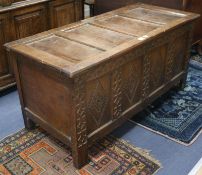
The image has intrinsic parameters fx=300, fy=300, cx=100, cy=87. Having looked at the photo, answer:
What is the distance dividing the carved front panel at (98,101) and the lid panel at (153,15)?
0.79 m

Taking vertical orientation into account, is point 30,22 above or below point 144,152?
above

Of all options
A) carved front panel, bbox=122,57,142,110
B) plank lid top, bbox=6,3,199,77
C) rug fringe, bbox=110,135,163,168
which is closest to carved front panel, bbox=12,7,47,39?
plank lid top, bbox=6,3,199,77

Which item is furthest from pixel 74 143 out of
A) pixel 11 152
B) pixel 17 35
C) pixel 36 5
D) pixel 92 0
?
pixel 92 0

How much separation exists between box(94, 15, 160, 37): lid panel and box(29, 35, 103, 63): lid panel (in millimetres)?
387

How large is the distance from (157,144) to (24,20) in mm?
1467

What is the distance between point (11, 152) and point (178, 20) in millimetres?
1523

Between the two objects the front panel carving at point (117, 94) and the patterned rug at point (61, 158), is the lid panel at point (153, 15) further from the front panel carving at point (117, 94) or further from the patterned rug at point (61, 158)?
the patterned rug at point (61, 158)

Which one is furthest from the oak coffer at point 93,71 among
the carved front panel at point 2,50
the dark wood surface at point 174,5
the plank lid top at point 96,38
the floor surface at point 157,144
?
the carved front panel at point 2,50

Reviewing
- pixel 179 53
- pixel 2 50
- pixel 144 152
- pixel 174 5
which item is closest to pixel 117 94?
pixel 144 152

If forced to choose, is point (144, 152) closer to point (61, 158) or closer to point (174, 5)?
point (61, 158)

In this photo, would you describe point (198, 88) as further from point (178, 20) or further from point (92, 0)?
point (92, 0)

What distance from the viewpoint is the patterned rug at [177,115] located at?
7.07 ft

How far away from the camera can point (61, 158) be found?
6.27 ft

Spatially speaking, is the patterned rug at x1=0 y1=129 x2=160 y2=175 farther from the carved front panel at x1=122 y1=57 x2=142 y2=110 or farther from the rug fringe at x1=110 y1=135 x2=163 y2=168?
the carved front panel at x1=122 y1=57 x2=142 y2=110
